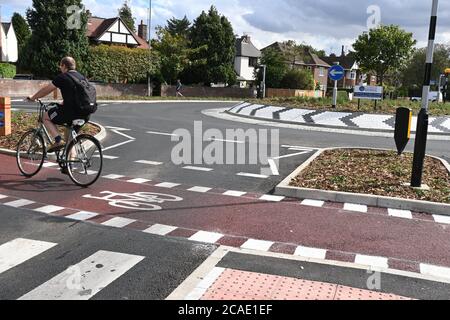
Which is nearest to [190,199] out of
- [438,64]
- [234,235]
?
[234,235]

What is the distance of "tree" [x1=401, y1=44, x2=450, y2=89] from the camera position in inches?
2958

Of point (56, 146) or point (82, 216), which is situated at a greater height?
point (56, 146)

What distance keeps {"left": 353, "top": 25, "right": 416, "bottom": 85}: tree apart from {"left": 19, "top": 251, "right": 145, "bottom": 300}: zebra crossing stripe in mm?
54201

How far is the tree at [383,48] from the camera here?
55.2 meters

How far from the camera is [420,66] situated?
77875 millimetres

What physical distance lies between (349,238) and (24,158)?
560cm

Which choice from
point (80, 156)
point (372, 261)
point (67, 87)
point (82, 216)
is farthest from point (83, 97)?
point (372, 261)

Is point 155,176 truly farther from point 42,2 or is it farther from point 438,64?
point 438,64

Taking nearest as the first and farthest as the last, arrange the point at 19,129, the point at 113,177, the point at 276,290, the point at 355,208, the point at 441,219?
the point at 276,290 → the point at 441,219 → the point at 355,208 → the point at 113,177 → the point at 19,129

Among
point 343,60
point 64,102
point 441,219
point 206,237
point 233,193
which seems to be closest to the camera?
point 206,237

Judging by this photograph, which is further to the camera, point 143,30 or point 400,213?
point 143,30

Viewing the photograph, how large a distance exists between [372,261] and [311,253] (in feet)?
2.02

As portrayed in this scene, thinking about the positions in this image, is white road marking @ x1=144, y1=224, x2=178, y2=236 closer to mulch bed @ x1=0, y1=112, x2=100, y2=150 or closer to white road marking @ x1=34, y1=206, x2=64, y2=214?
white road marking @ x1=34, y1=206, x2=64, y2=214

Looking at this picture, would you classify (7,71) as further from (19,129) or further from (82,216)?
(82,216)
